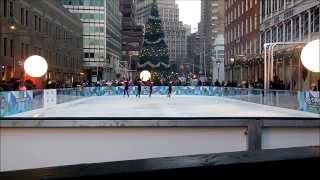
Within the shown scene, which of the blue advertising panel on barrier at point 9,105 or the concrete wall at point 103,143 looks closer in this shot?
the concrete wall at point 103,143

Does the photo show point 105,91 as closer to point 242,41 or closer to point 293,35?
point 242,41

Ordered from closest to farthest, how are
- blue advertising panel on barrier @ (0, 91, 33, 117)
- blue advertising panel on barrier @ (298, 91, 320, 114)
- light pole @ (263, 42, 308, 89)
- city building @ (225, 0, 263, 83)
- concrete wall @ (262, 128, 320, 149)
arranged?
concrete wall @ (262, 128, 320, 149)
light pole @ (263, 42, 308, 89)
blue advertising panel on barrier @ (0, 91, 33, 117)
city building @ (225, 0, 263, 83)
blue advertising panel on barrier @ (298, 91, 320, 114)

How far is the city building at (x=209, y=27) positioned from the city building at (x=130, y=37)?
109cm

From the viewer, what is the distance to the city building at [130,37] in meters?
7.95

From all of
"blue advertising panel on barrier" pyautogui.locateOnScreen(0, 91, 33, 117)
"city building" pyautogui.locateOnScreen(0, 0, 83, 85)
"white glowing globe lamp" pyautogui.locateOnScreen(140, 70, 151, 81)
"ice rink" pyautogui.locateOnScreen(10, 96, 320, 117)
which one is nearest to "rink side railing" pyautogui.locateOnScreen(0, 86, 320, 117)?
"blue advertising panel on barrier" pyautogui.locateOnScreen(0, 91, 33, 117)

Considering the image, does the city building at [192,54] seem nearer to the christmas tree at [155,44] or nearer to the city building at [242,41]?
the christmas tree at [155,44]

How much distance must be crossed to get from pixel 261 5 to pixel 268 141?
3.68 metres

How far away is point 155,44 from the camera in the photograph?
8.67 meters

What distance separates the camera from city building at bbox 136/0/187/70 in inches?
324

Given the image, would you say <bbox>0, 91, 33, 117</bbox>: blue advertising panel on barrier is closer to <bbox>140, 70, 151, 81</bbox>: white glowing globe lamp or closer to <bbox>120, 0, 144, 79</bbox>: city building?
<bbox>120, 0, 144, 79</bbox>: city building

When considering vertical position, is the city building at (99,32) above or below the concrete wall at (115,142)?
above

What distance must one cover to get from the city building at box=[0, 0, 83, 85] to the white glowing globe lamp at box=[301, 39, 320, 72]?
3.66 m

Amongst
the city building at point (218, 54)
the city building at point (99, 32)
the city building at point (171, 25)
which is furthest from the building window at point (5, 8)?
the city building at point (218, 54)

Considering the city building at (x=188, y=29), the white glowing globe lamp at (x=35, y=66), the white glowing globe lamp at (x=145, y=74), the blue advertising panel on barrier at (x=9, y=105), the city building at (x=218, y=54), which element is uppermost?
the city building at (x=188, y=29)
